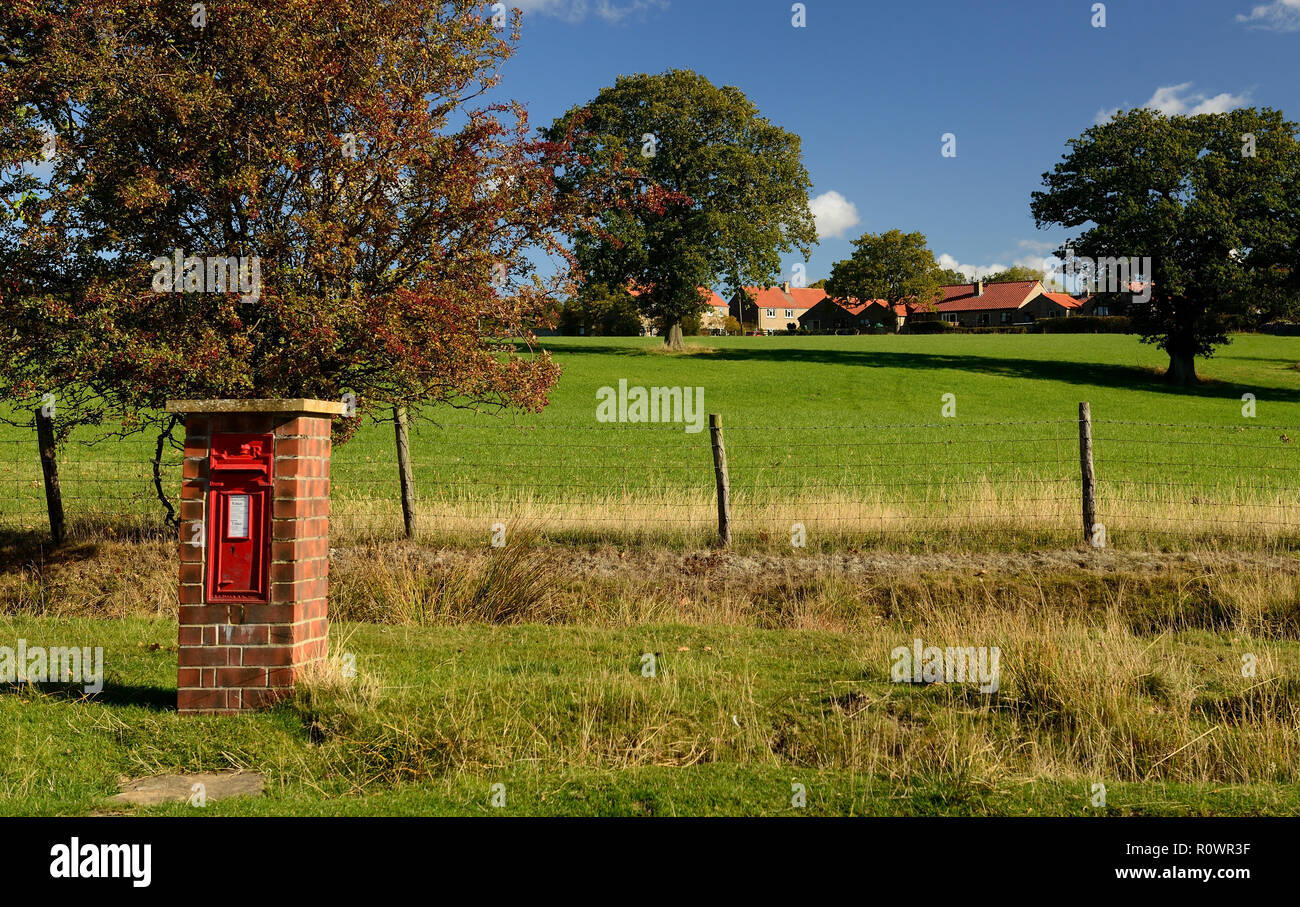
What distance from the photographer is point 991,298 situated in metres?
110

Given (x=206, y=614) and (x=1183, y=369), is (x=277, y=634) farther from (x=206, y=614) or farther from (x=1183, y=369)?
(x=1183, y=369)

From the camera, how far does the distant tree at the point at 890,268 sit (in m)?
89.6

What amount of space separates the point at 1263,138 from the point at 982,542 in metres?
38.6

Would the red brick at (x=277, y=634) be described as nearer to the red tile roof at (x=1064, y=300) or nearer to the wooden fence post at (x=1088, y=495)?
the wooden fence post at (x=1088, y=495)

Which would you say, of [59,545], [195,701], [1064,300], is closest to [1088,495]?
[195,701]

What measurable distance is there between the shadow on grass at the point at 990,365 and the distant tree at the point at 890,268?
113 ft

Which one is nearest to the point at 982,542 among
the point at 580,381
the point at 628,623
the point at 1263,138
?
the point at 628,623

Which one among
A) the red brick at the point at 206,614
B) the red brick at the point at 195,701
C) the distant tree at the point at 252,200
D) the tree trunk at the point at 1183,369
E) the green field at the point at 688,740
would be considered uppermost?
the tree trunk at the point at 1183,369

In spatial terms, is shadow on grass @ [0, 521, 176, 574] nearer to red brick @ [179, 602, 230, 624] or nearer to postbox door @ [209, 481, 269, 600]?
red brick @ [179, 602, 230, 624]

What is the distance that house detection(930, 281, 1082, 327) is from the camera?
355ft

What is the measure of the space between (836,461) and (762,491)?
183 inches

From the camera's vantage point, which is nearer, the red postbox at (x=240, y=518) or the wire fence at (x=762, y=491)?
the red postbox at (x=240, y=518)

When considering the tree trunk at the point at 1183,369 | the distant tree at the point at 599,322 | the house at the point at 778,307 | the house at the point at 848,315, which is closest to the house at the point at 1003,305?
the house at the point at 848,315

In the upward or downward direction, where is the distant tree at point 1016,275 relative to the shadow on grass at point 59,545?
upward
